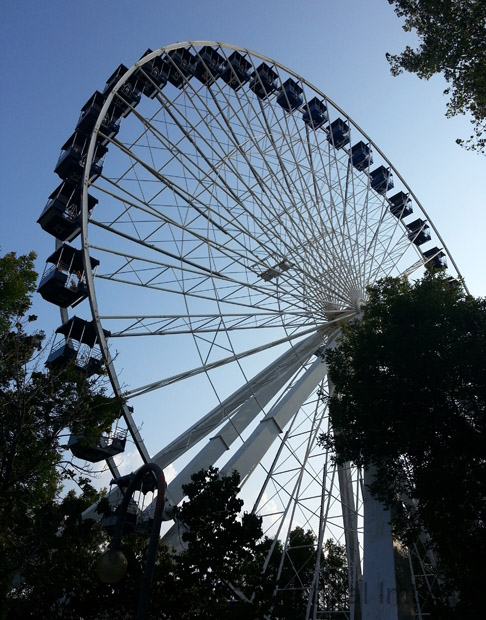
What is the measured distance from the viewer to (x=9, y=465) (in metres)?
10.3

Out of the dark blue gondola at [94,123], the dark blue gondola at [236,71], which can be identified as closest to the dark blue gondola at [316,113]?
the dark blue gondola at [236,71]

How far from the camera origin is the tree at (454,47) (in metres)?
11.4

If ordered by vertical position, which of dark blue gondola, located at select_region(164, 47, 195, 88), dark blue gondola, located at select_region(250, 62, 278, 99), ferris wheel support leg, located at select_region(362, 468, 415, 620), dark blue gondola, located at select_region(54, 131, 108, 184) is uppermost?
dark blue gondola, located at select_region(250, 62, 278, 99)

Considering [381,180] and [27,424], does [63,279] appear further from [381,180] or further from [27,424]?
[381,180]

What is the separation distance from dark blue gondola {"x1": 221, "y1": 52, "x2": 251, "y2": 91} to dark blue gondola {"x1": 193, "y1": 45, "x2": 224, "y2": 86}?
1.12 feet

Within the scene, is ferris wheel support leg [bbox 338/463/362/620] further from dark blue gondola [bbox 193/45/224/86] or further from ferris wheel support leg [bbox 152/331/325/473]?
dark blue gondola [bbox 193/45/224/86]

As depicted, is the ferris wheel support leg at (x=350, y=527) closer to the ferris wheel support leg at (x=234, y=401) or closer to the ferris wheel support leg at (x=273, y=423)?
the ferris wheel support leg at (x=273, y=423)

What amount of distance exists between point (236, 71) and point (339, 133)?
6888 millimetres

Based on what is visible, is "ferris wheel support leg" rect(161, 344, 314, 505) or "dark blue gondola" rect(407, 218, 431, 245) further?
"dark blue gondola" rect(407, 218, 431, 245)

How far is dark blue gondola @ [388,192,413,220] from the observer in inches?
1201

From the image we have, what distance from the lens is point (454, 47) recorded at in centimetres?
1173

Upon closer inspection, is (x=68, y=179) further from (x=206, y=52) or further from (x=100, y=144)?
(x=206, y=52)

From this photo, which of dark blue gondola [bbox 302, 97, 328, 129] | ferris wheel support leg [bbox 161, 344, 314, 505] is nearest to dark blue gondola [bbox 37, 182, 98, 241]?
ferris wheel support leg [bbox 161, 344, 314, 505]

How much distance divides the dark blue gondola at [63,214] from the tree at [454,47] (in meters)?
11.0
